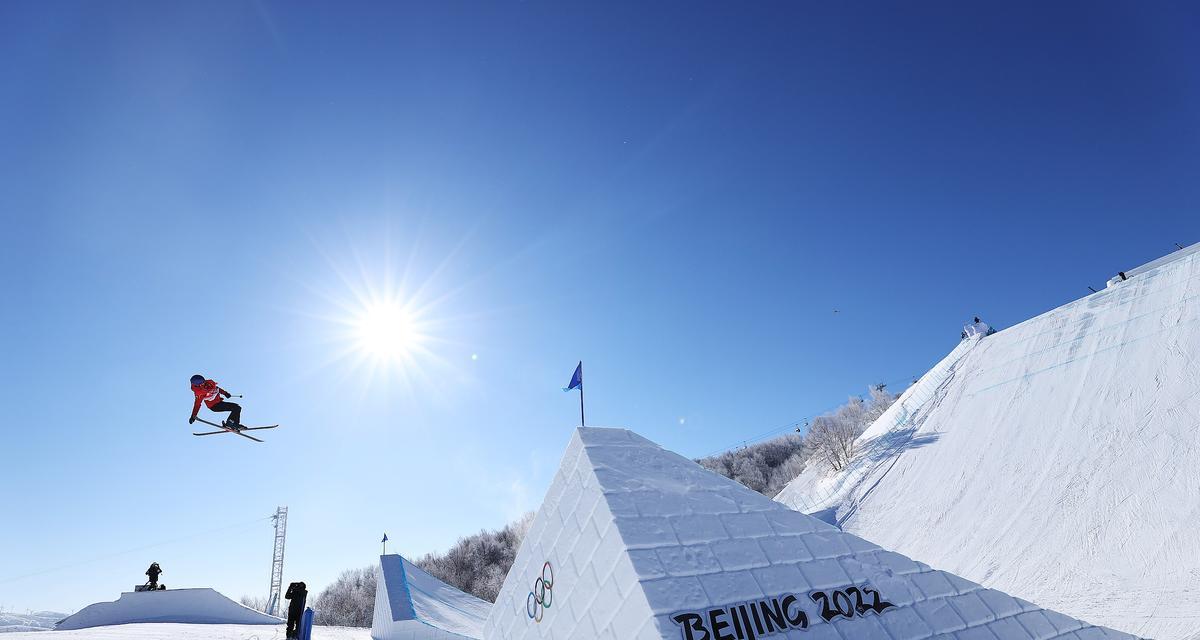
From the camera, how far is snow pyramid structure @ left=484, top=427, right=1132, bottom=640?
5.05 metres

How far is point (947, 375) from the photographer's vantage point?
95.3ft

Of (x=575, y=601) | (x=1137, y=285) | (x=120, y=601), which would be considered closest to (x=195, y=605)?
(x=120, y=601)

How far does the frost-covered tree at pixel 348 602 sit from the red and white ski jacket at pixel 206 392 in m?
37.9

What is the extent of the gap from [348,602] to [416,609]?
36.4m

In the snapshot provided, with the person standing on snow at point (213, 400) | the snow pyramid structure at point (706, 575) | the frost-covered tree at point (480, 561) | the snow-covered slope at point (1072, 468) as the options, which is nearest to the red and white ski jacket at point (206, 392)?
the person standing on snow at point (213, 400)

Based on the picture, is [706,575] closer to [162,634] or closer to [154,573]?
[162,634]

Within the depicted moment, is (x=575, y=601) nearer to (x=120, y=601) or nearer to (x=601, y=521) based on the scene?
(x=601, y=521)

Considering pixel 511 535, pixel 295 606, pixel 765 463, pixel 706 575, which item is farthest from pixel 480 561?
pixel 706 575

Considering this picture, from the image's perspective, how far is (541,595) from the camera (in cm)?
676

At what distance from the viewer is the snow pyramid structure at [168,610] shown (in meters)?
17.9

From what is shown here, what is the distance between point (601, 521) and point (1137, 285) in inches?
1083

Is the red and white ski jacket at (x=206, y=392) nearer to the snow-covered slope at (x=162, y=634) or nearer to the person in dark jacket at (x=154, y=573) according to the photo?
the snow-covered slope at (x=162, y=634)

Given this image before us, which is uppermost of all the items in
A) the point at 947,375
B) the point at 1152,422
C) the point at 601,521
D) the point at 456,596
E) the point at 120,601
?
the point at 947,375

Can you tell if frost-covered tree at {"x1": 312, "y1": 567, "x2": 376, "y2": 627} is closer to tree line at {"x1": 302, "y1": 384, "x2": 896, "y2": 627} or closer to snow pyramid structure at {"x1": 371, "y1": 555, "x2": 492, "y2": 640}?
tree line at {"x1": 302, "y1": 384, "x2": 896, "y2": 627}
